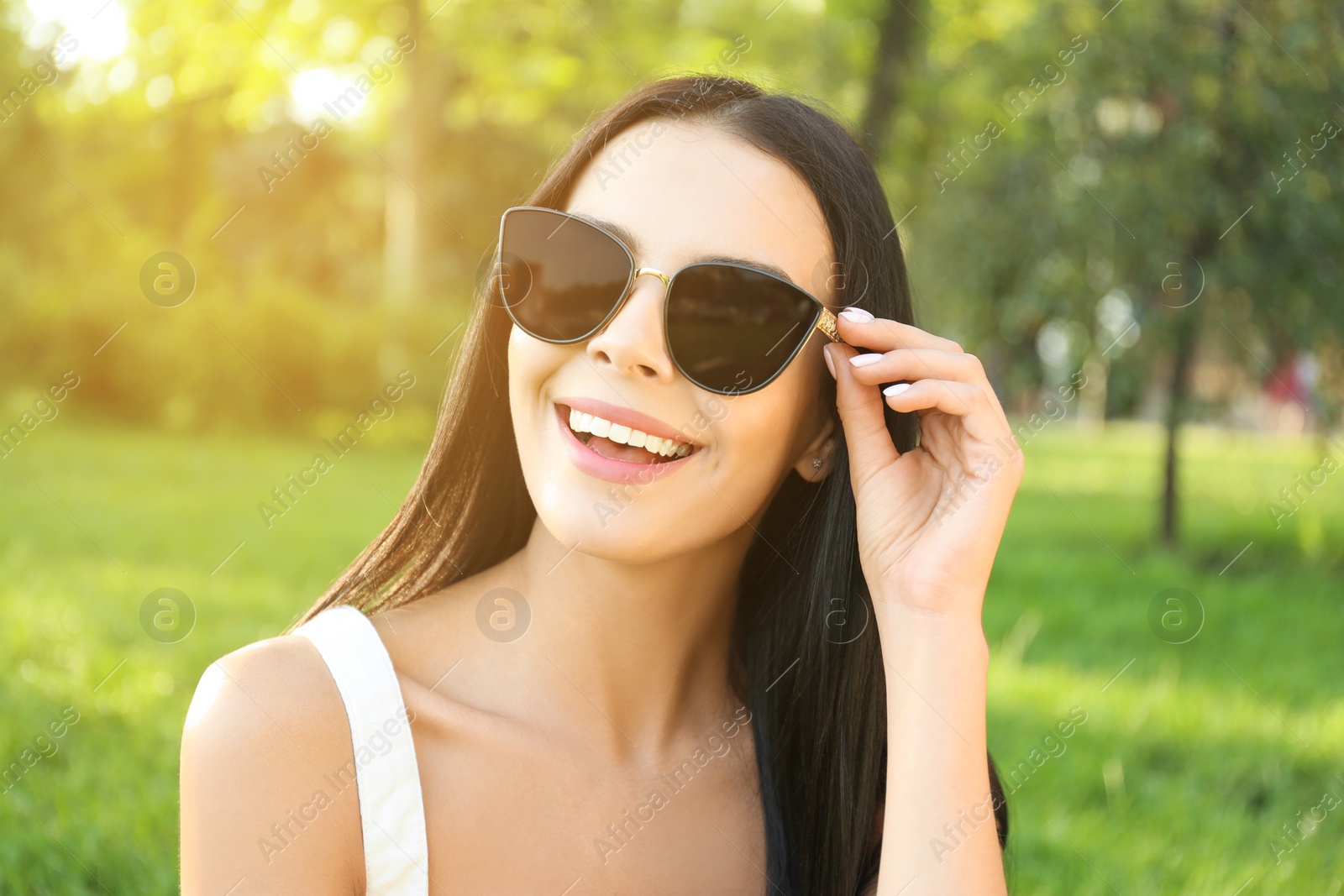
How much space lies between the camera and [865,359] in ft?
6.79

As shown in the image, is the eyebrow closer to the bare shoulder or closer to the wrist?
the wrist

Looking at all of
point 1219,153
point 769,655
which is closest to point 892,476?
point 769,655

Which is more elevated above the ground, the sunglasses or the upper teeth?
the sunglasses

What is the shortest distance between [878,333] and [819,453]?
1.14ft

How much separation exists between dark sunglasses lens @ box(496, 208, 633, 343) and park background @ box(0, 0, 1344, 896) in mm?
851

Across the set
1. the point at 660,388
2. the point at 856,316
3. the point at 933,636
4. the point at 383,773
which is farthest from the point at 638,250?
the point at 383,773

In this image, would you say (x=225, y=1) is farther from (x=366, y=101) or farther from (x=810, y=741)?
(x=810, y=741)

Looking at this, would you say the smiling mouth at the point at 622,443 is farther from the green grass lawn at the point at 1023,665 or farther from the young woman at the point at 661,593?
the green grass lawn at the point at 1023,665

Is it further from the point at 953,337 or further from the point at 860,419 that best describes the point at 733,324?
the point at 953,337

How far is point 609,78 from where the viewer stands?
45.7 feet

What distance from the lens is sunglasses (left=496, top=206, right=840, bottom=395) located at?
1909 millimetres

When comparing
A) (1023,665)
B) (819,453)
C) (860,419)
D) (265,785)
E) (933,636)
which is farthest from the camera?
(1023,665)

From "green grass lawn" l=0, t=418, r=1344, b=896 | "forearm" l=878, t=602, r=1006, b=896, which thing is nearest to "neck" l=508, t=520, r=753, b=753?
"forearm" l=878, t=602, r=1006, b=896

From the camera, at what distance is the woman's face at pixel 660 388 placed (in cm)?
192
